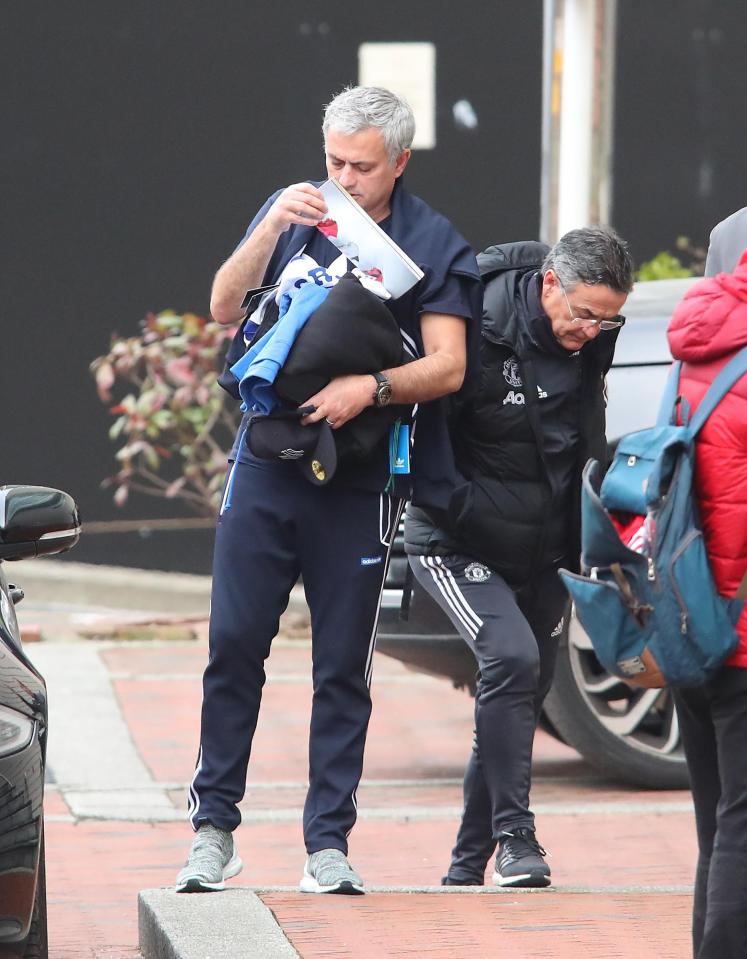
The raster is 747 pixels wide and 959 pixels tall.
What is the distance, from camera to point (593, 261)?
4.83 meters

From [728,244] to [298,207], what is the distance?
3.42 feet

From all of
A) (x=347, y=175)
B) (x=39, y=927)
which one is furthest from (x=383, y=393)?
(x=39, y=927)

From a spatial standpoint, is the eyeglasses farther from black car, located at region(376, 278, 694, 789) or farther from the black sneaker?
black car, located at region(376, 278, 694, 789)

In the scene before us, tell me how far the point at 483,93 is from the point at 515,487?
6.50 meters

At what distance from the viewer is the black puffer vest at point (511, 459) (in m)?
4.97

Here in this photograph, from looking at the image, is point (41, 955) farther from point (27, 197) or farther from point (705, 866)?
→ point (27, 197)

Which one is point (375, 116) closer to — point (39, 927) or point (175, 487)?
point (39, 927)

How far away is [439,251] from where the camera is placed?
4.62 m

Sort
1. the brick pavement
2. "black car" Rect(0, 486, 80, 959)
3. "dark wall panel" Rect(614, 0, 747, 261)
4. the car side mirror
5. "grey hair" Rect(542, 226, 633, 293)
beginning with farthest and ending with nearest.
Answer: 1. "dark wall panel" Rect(614, 0, 747, 261)
2. "grey hair" Rect(542, 226, 633, 293)
3. the brick pavement
4. the car side mirror
5. "black car" Rect(0, 486, 80, 959)

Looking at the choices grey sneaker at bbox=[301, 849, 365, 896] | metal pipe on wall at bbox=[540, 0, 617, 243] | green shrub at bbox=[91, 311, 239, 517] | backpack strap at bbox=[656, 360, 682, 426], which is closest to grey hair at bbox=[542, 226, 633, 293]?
backpack strap at bbox=[656, 360, 682, 426]

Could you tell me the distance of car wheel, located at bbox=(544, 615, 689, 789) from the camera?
21.8 ft

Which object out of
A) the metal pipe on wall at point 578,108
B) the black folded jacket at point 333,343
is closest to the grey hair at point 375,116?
the black folded jacket at point 333,343

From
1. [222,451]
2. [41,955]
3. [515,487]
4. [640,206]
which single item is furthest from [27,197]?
[41,955]

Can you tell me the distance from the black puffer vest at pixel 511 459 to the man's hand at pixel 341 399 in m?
0.61
